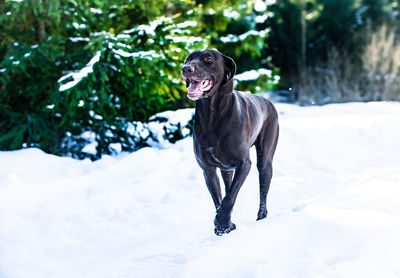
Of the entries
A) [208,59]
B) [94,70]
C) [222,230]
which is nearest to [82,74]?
[94,70]

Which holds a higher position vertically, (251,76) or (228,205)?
(228,205)

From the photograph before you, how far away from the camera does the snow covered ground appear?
3.04 metres

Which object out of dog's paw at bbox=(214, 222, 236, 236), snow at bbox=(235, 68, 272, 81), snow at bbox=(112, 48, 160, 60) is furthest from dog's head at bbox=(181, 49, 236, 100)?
snow at bbox=(235, 68, 272, 81)

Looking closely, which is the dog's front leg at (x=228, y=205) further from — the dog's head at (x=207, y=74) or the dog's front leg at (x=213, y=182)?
the dog's head at (x=207, y=74)

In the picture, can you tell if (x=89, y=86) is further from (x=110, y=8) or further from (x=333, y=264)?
(x=333, y=264)

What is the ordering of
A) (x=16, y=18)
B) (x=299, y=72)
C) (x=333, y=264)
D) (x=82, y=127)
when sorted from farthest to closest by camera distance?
(x=299, y=72) < (x=82, y=127) < (x=16, y=18) < (x=333, y=264)

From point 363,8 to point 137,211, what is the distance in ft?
67.5

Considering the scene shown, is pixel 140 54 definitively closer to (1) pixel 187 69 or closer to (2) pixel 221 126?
(2) pixel 221 126

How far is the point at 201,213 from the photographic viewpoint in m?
5.06

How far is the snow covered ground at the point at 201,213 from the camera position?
9.98 ft

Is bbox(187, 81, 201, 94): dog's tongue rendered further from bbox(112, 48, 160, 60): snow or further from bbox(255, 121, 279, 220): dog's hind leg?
bbox(112, 48, 160, 60): snow

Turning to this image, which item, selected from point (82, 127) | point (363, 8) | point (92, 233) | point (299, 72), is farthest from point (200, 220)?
point (363, 8)

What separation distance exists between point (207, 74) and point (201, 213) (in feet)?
6.91

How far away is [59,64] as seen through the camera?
8.02 meters
